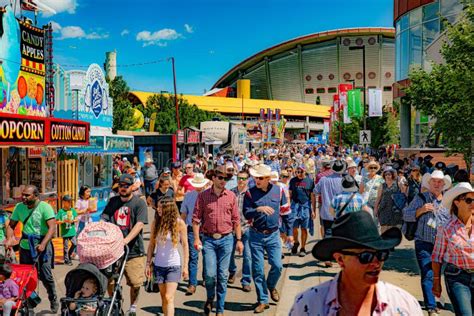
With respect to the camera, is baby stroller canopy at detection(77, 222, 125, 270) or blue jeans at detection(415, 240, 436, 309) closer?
baby stroller canopy at detection(77, 222, 125, 270)

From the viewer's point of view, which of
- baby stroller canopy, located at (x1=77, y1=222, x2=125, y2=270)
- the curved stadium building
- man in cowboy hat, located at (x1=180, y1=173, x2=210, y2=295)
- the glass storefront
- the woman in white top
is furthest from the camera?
the curved stadium building

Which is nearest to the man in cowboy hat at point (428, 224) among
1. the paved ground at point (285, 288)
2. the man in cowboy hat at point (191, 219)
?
the paved ground at point (285, 288)

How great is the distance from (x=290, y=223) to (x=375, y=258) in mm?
6913

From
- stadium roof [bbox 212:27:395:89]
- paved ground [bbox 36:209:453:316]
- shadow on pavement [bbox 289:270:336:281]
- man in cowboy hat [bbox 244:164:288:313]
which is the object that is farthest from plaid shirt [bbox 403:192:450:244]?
stadium roof [bbox 212:27:395:89]

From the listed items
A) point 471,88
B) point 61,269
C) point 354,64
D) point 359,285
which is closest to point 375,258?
point 359,285

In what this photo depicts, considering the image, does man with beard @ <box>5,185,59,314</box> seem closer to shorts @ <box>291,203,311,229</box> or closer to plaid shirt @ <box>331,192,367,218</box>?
plaid shirt @ <box>331,192,367,218</box>

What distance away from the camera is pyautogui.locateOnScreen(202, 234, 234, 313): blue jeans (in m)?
6.05

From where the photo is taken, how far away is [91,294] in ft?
14.5

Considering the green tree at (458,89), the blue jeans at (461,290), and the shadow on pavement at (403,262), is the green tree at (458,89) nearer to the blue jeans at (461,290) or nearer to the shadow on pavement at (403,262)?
the shadow on pavement at (403,262)

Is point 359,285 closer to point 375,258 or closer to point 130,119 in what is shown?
point 375,258

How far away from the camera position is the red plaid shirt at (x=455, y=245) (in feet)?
14.3

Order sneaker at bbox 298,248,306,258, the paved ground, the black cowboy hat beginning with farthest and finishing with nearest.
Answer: sneaker at bbox 298,248,306,258, the paved ground, the black cowboy hat

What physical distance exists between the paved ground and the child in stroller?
2.21 meters

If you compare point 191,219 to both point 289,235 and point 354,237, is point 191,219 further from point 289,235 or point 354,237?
point 354,237
